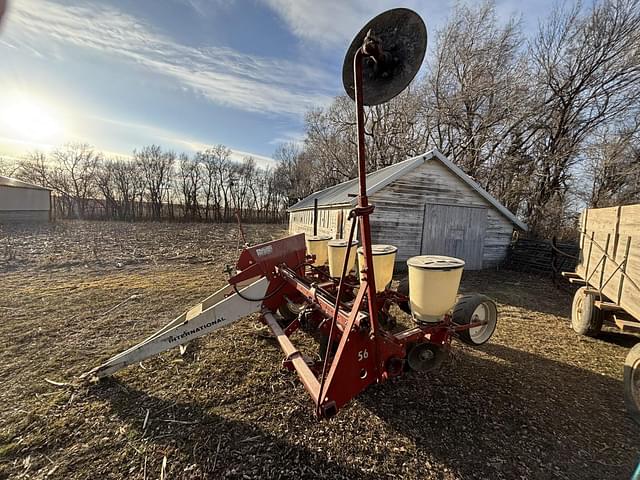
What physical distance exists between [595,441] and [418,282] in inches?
82.5

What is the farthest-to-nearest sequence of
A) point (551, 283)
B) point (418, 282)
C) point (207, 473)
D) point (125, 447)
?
point (551, 283), point (418, 282), point (125, 447), point (207, 473)

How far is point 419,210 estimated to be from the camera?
10.7 m

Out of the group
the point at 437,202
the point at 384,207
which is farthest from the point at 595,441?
the point at 437,202

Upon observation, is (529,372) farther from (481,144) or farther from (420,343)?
(481,144)

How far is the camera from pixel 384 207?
10.2m

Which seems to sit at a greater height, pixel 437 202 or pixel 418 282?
pixel 437 202

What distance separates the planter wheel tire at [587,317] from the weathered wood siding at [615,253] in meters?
0.46

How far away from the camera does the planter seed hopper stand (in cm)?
219

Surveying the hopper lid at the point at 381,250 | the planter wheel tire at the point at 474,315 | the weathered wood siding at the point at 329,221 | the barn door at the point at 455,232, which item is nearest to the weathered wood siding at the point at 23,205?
the weathered wood siding at the point at 329,221

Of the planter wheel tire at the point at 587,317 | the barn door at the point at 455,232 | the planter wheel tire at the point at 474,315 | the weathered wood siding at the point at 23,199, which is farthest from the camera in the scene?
the weathered wood siding at the point at 23,199

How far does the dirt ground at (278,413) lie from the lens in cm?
235

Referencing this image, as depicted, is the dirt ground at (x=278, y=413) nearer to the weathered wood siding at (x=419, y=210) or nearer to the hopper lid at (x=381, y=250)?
the hopper lid at (x=381, y=250)

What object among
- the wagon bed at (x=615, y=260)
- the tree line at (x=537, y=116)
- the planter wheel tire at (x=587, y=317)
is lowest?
the planter wheel tire at (x=587, y=317)

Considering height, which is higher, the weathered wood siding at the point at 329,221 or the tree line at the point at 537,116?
the tree line at the point at 537,116
